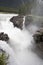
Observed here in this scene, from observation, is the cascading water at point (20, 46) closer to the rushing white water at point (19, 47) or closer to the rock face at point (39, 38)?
the rushing white water at point (19, 47)

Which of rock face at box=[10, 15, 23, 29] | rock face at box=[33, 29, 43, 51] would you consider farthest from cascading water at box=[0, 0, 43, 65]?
rock face at box=[33, 29, 43, 51]

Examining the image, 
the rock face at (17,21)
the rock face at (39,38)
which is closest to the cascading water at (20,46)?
the rock face at (17,21)

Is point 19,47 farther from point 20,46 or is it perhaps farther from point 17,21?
point 17,21

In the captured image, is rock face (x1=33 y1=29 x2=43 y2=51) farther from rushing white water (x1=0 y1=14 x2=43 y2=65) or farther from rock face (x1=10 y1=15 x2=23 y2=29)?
rock face (x1=10 y1=15 x2=23 y2=29)

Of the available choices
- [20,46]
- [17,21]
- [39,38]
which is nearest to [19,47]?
[20,46]

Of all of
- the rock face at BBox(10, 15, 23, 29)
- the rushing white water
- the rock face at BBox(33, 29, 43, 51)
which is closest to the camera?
the rushing white water

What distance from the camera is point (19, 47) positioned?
14359 millimetres

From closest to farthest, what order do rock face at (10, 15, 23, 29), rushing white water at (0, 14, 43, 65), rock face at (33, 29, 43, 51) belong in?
rushing white water at (0, 14, 43, 65), rock face at (33, 29, 43, 51), rock face at (10, 15, 23, 29)

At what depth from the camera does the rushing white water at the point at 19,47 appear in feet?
41.6

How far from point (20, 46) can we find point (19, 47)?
164 mm

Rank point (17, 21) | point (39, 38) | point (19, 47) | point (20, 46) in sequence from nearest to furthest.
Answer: point (39, 38) → point (19, 47) → point (20, 46) → point (17, 21)

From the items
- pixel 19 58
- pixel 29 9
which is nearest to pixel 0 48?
pixel 19 58

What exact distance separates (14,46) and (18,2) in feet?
42.9

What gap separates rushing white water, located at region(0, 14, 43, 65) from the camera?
1269cm
